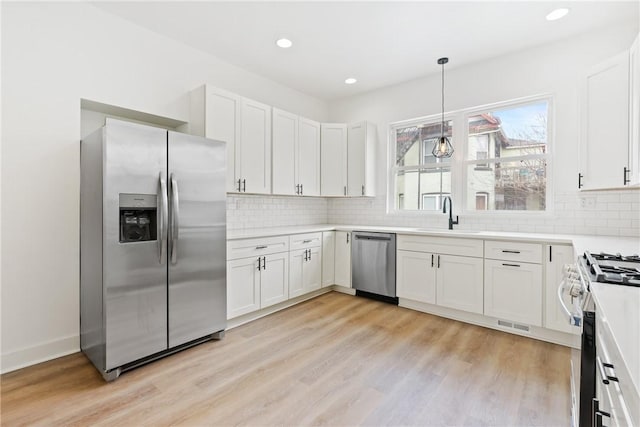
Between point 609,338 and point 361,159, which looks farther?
point 361,159

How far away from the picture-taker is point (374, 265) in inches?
149

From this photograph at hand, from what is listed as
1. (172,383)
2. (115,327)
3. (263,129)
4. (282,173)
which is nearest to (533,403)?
(172,383)

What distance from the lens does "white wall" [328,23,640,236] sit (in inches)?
111

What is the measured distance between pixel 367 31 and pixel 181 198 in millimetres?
2295

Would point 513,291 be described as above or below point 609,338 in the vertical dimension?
below

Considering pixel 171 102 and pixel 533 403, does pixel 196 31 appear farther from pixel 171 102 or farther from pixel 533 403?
pixel 533 403

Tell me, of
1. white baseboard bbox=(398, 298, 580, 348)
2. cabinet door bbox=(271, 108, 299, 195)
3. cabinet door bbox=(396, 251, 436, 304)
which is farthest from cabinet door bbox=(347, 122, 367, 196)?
white baseboard bbox=(398, 298, 580, 348)

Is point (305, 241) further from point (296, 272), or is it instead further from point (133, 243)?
point (133, 243)

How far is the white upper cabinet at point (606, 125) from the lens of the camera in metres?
2.20

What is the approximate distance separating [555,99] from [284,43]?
2810mm

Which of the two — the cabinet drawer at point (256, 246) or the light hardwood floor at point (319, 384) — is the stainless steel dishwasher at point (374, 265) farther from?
the cabinet drawer at point (256, 246)

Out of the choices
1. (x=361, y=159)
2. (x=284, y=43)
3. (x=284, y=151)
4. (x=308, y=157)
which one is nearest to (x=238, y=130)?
(x=284, y=151)

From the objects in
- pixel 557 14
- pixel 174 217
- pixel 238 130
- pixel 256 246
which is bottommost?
pixel 256 246

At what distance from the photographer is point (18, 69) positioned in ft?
7.41
